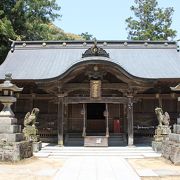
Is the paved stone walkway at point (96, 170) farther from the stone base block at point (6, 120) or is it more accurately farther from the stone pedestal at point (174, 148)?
the stone base block at point (6, 120)

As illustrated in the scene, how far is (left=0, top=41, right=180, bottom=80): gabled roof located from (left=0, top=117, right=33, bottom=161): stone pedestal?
6.83 m

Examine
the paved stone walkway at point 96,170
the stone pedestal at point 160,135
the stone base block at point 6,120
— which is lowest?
the paved stone walkway at point 96,170

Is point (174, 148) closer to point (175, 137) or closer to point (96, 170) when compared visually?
point (175, 137)

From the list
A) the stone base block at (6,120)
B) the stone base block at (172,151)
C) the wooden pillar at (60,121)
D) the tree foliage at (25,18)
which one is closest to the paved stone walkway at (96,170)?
the stone base block at (172,151)

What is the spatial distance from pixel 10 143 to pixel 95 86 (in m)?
6.54

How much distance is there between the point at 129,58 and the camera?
2272cm

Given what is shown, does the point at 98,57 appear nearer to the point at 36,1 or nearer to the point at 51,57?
the point at 51,57

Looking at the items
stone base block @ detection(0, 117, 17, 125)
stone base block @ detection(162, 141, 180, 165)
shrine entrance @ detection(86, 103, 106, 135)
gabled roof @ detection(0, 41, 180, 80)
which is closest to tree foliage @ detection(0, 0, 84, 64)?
gabled roof @ detection(0, 41, 180, 80)

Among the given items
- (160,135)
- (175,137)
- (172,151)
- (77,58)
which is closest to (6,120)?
(172,151)

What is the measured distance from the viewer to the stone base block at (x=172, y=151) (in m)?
10.8

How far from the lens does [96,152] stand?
15109 mm

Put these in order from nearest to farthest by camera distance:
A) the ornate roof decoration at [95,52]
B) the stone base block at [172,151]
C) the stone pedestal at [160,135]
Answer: the stone base block at [172,151] → the stone pedestal at [160,135] → the ornate roof decoration at [95,52]

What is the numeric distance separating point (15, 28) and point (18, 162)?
2368 cm

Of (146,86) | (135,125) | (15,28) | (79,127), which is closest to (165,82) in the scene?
(146,86)
